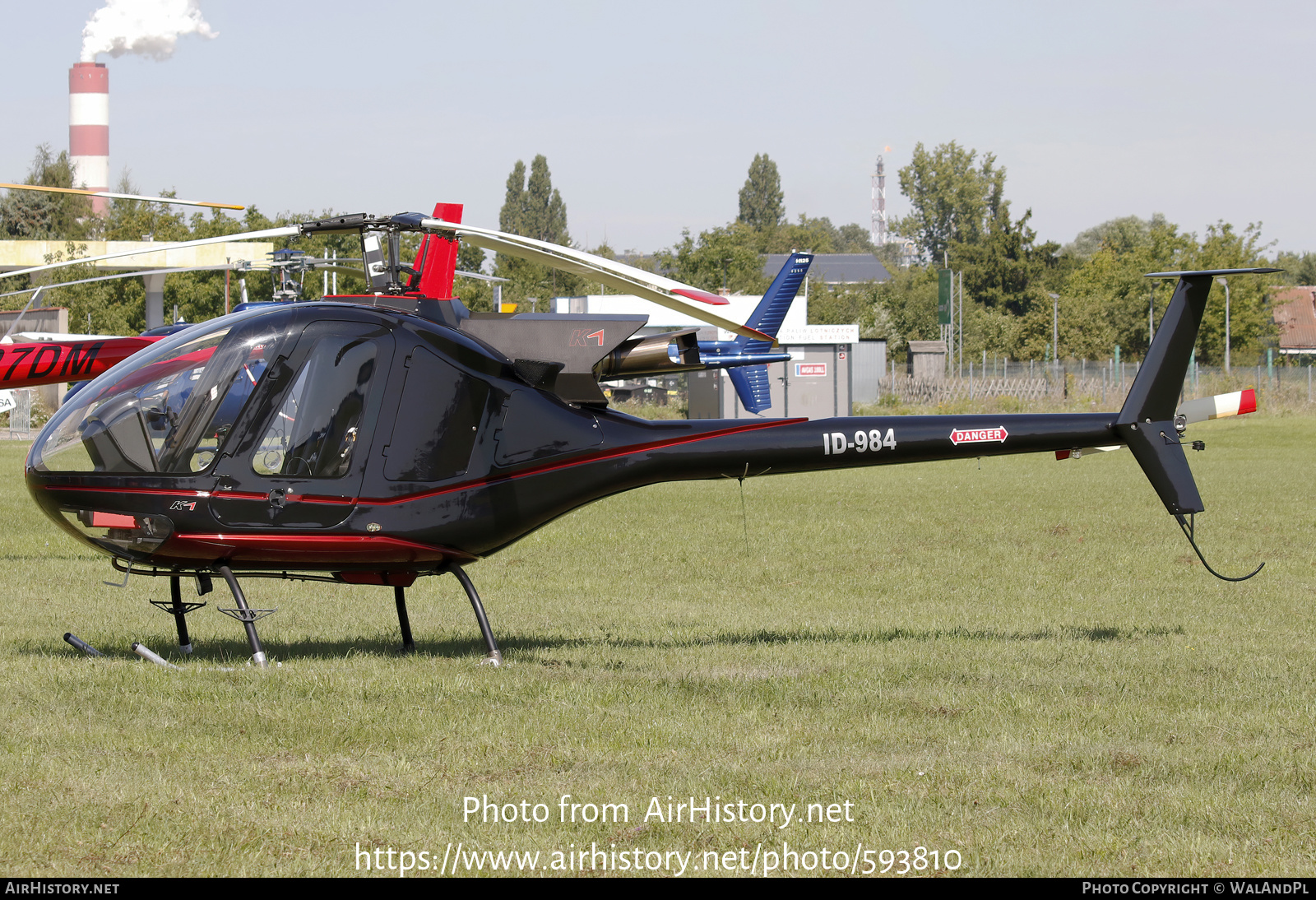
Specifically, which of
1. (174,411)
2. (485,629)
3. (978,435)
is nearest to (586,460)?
(485,629)

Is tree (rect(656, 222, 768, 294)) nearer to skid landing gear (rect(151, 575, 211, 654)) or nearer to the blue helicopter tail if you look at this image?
the blue helicopter tail

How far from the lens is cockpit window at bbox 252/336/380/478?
793 centimetres

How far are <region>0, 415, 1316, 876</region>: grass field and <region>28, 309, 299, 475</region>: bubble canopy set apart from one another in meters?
1.32

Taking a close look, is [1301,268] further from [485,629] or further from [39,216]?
[485,629]

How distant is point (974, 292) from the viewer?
98.6 m

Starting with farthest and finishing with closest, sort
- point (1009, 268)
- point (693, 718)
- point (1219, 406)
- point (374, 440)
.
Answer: point (1009, 268), point (1219, 406), point (374, 440), point (693, 718)

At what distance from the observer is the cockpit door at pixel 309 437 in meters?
7.89

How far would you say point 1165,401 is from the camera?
9289 millimetres

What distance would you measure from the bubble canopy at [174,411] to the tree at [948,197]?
12086 centimetres

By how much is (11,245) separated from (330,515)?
208 ft

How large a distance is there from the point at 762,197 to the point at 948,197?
52.7 metres

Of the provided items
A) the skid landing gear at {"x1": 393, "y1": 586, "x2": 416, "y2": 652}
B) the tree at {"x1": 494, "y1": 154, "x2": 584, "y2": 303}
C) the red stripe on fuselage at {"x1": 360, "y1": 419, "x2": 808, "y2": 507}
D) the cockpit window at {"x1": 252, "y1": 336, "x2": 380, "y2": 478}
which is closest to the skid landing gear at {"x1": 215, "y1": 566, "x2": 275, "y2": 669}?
the cockpit window at {"x1": 252, "y1": 336, "x2": 380, "y2": 478}
